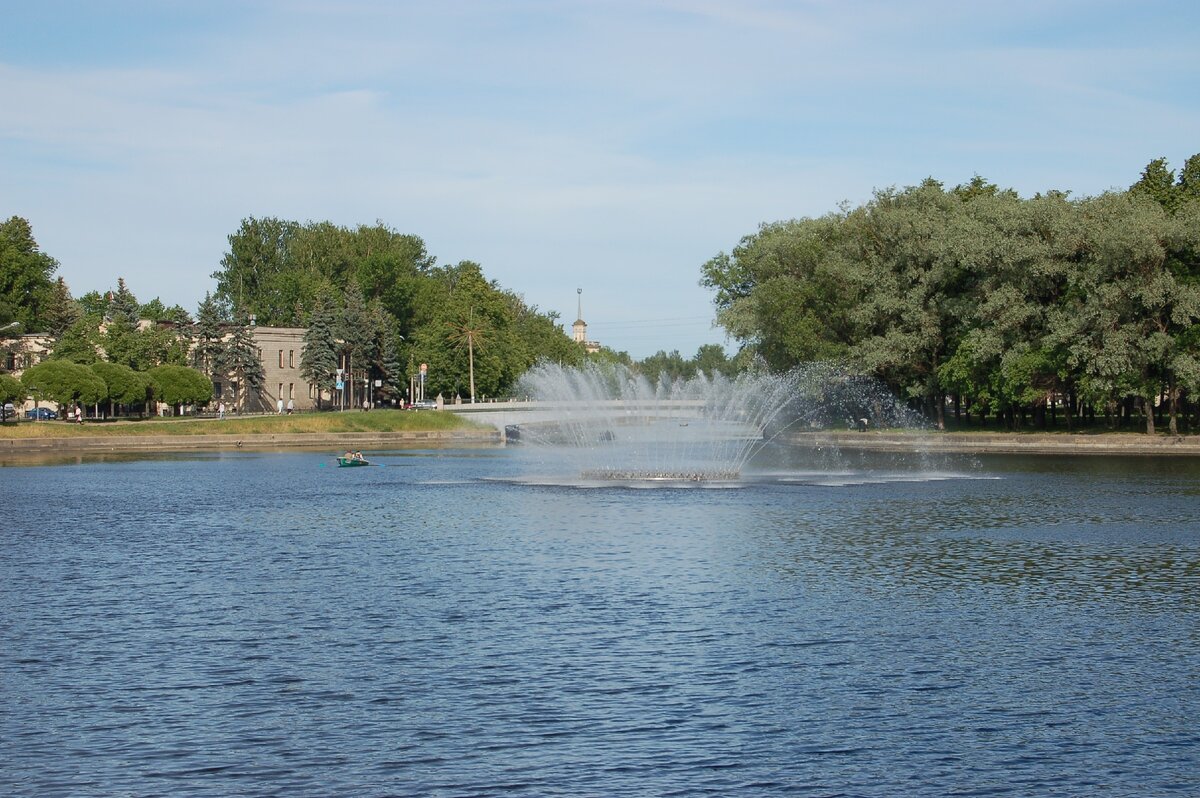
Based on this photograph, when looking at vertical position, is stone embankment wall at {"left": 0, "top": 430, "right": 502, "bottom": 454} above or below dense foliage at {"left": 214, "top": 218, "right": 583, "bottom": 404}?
below

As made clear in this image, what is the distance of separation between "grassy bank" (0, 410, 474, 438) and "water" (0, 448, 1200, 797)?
Result: 177 feet

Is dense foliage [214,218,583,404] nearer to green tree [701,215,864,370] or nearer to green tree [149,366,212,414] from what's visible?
green tree [149,366,212,414]

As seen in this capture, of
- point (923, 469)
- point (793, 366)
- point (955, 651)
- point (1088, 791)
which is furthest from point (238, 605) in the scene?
point (793, 366)

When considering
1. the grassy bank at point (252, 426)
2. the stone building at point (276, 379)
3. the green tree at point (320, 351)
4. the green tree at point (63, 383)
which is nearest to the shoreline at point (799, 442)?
the grassy bank at point (252, 426)

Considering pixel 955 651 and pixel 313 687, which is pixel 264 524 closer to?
pixel 313 687

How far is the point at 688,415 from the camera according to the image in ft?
383

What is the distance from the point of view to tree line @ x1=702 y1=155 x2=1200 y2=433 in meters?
74.4

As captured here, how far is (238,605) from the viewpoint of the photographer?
27.5 m

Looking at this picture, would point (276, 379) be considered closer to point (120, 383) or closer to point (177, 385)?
point (177, 385)

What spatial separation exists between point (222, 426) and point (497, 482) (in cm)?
4771

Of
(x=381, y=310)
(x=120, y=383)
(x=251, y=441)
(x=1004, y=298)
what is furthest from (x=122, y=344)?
(x=1004, y=298)

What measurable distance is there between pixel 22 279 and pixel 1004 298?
353ft

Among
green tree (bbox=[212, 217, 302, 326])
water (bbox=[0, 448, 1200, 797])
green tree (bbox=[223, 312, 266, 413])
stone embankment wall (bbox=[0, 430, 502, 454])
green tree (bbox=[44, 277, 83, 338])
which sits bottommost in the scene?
water (bbox=[0, 448, 1200, 797])

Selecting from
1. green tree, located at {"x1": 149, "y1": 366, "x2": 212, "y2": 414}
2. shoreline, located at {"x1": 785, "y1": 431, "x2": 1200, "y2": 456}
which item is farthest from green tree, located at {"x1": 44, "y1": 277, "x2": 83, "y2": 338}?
shoreline, located at {"x1": 785, "y1": 431, "x2": 1200, "y2": 456}
